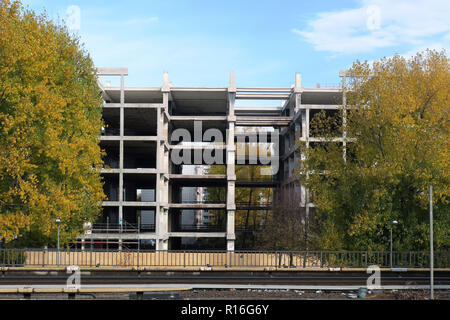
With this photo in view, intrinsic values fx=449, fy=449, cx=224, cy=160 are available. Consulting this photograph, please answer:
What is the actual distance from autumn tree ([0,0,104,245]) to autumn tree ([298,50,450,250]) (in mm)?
14210

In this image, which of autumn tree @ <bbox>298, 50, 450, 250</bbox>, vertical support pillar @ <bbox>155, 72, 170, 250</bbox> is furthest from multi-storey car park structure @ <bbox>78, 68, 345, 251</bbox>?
autumn tree @ <bbox>298, 50, 450, 250</bbox>

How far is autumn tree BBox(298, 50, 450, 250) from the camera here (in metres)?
22.9

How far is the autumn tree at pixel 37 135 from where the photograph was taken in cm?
2236

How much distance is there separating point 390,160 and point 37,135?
62.1 ft

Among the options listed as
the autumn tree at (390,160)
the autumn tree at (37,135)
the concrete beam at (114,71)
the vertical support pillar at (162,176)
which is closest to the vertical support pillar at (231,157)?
the vertical support pillar at (162,176)

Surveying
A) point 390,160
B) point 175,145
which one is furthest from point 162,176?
point 390,160

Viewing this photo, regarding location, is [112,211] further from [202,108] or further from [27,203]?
[27,203]

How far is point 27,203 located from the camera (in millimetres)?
24594

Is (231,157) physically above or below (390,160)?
above

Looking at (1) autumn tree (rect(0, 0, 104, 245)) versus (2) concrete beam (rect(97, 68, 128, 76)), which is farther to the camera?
(2) concrete beam (rect(97, 68, 128, 76))

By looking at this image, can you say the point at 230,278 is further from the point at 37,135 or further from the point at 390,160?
the point at 37,135

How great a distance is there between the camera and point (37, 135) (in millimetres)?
24672

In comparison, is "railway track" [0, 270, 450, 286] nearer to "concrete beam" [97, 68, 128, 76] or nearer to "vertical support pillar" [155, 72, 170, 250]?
"vertical support pillar" [155, 72, 170, 250]

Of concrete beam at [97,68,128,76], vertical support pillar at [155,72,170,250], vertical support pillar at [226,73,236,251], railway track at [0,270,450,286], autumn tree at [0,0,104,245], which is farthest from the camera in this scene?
vertical support pillar at [226,73,236,251]
